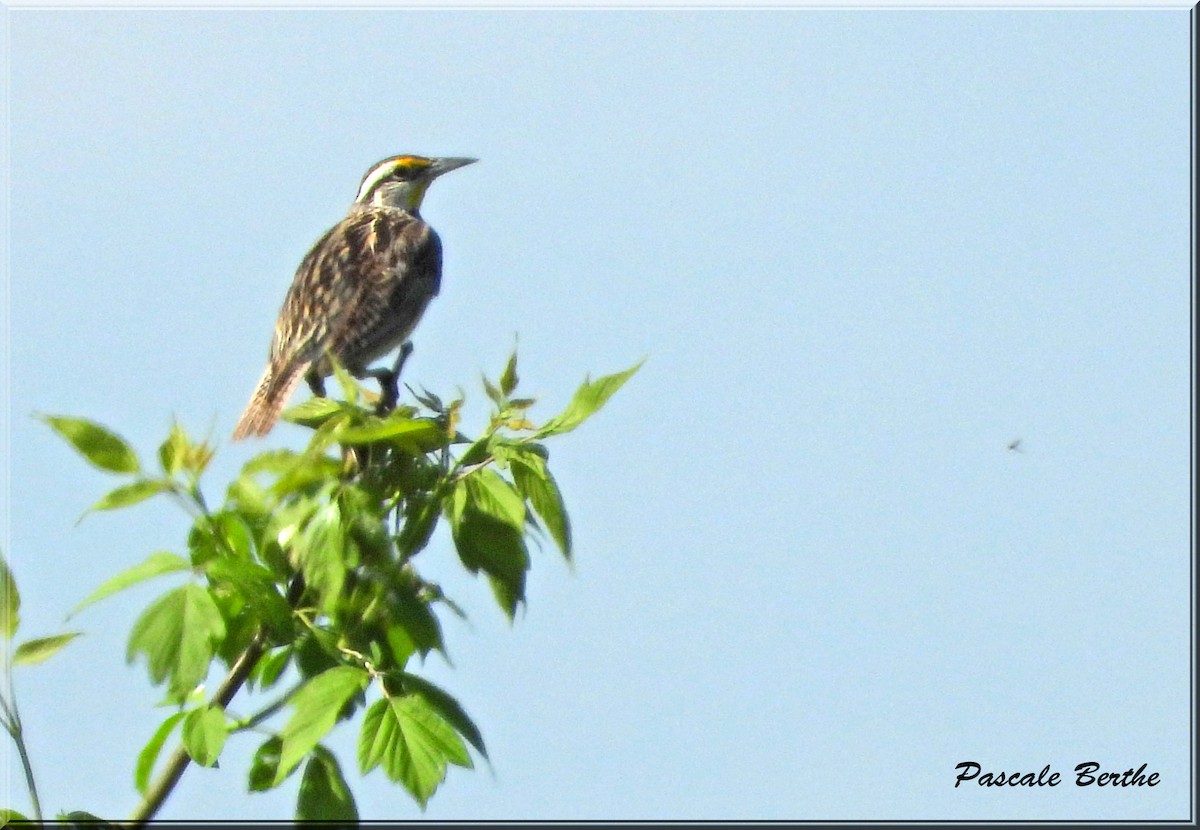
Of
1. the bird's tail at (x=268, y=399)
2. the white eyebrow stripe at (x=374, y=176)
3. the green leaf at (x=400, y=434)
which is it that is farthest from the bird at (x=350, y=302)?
the green leaf at (x=400, y=434)

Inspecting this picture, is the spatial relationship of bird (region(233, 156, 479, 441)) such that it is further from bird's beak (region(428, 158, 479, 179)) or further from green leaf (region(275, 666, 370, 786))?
green leaf (region(275, 666, 370, 786))

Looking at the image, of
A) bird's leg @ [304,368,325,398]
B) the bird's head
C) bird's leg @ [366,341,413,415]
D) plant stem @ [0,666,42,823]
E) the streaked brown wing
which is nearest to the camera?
plant stem @ [0,666,42,823]

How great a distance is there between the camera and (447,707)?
3000mm

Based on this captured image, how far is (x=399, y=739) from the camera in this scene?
2928 millimetres

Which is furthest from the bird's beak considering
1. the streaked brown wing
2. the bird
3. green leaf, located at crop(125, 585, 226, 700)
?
green leaf, located at crop(125, 585, 226, 700)

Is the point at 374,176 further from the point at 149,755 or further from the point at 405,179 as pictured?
the point at 149,755

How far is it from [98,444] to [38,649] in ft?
1.32

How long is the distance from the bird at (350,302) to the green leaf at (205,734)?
9.74 feet

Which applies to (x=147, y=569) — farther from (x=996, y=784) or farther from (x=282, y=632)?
(x=996, y=784)

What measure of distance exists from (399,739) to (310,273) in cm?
470

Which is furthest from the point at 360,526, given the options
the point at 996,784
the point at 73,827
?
the point at 996,784

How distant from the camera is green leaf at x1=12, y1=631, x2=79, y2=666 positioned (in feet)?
9.57

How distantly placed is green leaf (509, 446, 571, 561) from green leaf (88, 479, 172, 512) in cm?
69

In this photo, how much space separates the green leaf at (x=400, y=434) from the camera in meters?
3.03
